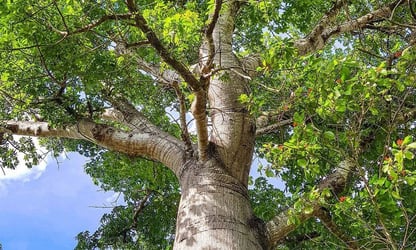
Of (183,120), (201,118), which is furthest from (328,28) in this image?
(201,118)

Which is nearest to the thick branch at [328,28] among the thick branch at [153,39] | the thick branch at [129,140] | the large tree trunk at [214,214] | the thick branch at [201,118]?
the thick branch at [129,140]

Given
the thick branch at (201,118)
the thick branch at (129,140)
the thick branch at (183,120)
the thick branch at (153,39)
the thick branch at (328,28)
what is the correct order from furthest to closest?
1. the thick branch at (328,28)
2. the thick branch at (129,140)
3. the thick branch at (183,120)
4. the thick branch at (201,118)
5. the thick branch at (153,39)

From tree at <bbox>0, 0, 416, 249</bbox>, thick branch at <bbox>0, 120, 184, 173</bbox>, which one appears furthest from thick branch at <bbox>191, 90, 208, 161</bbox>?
thick branch at <bbox>0, 120, 184, 173</bbox>

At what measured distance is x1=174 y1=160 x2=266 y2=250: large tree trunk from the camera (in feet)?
8.83

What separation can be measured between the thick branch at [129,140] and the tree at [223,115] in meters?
0.01

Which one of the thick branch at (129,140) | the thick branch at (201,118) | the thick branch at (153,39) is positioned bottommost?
the thick branch at (201,118)

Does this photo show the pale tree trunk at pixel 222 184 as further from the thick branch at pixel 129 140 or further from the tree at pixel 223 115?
the thick branch at pixel 129 140

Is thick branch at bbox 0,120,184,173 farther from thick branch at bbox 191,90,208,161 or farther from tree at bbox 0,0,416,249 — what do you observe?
thick branch at bbox 191,90,208,161

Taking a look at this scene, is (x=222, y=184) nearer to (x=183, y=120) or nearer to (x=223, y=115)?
(x=183, y=120)

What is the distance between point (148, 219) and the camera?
6672mm

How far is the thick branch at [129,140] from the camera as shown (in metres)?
3.82

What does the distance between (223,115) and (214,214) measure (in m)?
1.02

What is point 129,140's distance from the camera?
13.7ft

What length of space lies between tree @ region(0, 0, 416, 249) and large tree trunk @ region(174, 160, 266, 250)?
0.4 inches
